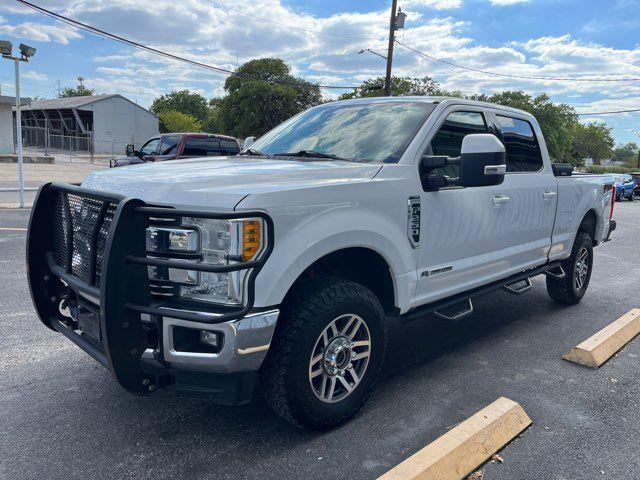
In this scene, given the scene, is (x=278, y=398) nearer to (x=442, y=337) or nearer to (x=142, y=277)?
(x=142, y=277)

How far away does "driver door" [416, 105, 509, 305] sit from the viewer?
3512mm

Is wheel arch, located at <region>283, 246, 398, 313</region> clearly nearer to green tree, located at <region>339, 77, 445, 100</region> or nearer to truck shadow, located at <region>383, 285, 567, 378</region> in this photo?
truck shadow, located at <region>383, 285, 567, 378</region>

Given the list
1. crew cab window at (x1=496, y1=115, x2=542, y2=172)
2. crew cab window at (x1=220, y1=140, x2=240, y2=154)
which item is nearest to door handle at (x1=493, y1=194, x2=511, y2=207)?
crew cab window at (x1=496, y1=115, x2=542, y2=172)

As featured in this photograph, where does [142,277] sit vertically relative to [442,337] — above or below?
above

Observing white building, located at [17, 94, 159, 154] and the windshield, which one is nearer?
the windshield

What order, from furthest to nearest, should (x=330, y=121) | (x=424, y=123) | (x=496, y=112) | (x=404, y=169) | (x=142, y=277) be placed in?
1. (x=496, y=112)
2. (x=330, y=121)
3. (x=424, y=123)
4. (x=404, y=169)
5. (x=142, y=277)

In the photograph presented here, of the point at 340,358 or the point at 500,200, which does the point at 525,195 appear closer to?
the point at 500,200

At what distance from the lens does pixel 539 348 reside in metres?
4.54

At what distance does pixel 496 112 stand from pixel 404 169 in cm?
170

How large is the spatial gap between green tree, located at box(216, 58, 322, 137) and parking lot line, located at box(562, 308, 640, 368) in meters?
52.6

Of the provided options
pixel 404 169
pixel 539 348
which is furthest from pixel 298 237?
pixel 539 348

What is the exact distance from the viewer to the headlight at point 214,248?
2.42 metres

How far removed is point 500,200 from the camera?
4.13 metres

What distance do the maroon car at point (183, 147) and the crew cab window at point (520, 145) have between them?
9493 mm
